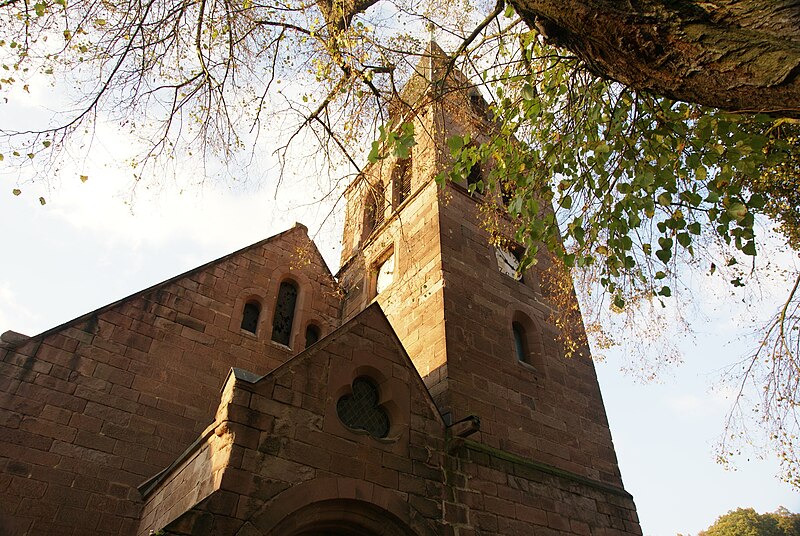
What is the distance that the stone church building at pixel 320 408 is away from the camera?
237 inches

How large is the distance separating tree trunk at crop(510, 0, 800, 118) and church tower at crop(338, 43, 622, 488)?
3899mm

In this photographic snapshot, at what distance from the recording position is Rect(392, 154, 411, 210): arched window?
46.8 feet

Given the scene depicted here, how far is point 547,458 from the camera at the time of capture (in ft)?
28.8

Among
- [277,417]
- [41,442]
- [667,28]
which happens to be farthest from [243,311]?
[667,28]

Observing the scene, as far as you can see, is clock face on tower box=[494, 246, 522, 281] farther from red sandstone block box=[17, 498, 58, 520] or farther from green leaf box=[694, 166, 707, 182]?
red sandstone block box=[17, 498, 58, 520]

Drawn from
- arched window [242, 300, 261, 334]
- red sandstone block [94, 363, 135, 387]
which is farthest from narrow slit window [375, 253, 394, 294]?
red sandstone block [94, 363, 135, 387]

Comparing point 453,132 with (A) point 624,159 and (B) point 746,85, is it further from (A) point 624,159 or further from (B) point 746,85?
(B) point 746,85

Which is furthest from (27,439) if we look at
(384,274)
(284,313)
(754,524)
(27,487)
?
(754,524)

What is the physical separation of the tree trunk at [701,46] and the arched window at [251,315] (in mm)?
8706

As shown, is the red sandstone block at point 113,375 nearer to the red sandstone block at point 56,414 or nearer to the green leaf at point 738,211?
the red sandstone block at point 56,414

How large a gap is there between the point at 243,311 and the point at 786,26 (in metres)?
9.76

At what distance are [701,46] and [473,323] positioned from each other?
6.91 m

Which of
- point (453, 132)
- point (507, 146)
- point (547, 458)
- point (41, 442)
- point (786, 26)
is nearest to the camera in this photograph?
point (786, 26)

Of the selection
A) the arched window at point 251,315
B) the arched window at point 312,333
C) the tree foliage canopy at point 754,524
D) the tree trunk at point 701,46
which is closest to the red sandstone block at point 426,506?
the tree trunk at point 701,46
